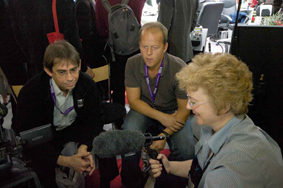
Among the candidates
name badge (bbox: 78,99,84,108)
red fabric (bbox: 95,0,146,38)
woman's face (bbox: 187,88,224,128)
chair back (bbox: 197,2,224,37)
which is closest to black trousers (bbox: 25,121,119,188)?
name badge (bbox: 78,99,84,108)

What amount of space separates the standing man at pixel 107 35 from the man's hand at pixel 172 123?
91 cm

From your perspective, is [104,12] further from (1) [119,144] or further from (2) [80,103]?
(1) [119,144]

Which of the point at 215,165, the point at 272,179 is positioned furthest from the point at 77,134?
the point at 272,179

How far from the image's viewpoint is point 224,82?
87 cm

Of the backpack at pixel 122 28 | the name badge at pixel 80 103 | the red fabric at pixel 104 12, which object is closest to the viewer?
the name badge at pixel 80 103

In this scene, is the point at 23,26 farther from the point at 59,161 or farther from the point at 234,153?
the point at 234,153

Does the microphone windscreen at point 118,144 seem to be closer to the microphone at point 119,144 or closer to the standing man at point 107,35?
the microphone at point 119,144

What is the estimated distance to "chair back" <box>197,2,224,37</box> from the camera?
3.92 metres

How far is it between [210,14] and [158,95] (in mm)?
3057

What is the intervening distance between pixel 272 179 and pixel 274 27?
1513mm

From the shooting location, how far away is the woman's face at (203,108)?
934 millimetres

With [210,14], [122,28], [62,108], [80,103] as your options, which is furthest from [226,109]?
[210,14]

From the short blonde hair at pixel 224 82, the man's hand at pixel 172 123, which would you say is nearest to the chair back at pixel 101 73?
the man's hand at pixel 172 123

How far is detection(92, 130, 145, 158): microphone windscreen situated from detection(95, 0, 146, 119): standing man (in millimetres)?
1378
